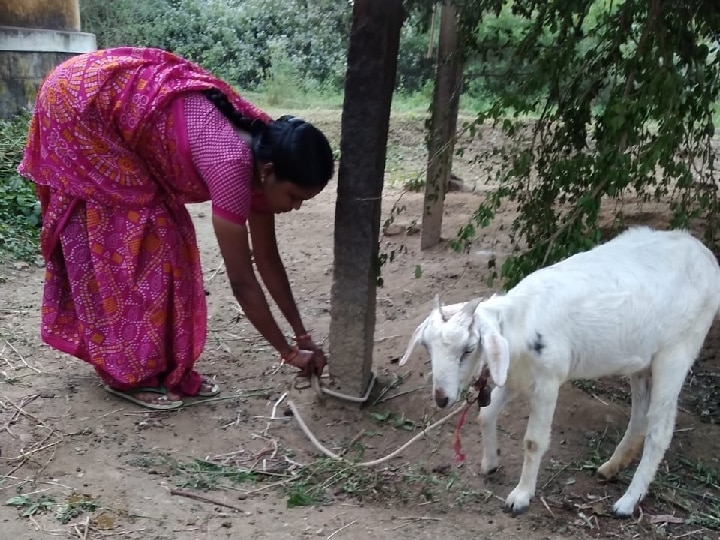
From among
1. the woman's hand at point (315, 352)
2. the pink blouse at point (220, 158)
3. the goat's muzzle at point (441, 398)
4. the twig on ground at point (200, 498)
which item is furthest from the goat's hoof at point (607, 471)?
the pink blouse at point (220, 158)

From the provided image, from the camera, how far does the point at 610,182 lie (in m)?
3.41

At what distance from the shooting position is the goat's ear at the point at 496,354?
8.75 ft

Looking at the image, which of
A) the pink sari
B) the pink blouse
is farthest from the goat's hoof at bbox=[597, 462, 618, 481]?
the pink sari

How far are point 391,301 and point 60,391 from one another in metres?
2.23

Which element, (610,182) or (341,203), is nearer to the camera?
(610,182)

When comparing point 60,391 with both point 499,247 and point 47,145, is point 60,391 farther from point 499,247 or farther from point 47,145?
point 499,247

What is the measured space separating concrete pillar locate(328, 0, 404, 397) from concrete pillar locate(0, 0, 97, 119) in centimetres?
687

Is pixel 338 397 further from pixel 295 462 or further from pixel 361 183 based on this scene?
pixel 361 183

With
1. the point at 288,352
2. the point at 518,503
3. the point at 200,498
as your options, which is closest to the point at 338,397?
the point at 288,352

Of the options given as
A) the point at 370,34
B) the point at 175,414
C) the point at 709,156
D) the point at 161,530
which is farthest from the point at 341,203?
the point at 709,156

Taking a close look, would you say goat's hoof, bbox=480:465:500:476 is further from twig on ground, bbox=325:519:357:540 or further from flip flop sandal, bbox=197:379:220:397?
flip flop sandal, bbox=197:379:220:397

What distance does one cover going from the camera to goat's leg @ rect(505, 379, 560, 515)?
3.02 m

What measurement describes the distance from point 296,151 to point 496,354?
1116mm

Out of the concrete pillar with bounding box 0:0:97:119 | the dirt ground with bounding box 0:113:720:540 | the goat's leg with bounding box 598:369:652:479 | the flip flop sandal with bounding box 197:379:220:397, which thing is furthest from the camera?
the concrete pillar with bounding box 0:0:97:119
